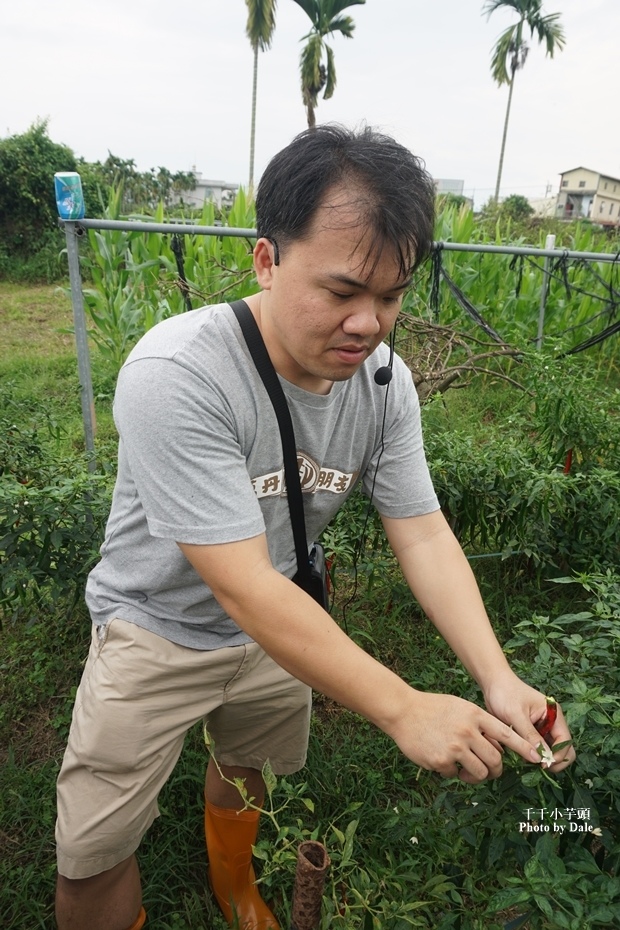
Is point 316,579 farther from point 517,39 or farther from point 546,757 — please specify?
point 517,39

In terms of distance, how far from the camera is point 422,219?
1.23 meters

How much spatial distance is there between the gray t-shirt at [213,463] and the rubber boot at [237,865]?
560mm

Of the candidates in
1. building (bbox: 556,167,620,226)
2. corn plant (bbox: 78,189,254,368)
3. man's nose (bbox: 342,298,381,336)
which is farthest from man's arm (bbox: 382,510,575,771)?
building (bbox: 556,167,620,226)

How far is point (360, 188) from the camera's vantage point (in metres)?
1.18

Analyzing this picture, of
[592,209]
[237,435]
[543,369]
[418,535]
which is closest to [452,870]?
[418,535]

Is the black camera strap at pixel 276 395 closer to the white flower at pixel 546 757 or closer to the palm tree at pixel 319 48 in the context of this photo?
the white flower at pixel 546 757

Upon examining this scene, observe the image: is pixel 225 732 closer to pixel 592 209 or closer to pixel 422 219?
pixel 422 219

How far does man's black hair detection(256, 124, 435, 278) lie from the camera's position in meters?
1.18

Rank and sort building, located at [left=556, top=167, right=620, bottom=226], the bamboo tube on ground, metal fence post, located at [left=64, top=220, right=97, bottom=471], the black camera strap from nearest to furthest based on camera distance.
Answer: the bamboo tube on ground
the black camera strap
metal fence post, located at [left=64, top=220, right=97, bottom=471]
building, located at [left=556, top=167, right=620, bottom=226]

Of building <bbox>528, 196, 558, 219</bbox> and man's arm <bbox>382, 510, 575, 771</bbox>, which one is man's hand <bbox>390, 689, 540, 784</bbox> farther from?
building <bbox>528, 196, 558, 219</bbox>

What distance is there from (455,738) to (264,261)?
35.1 inches

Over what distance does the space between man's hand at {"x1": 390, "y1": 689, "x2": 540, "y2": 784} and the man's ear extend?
2.56 feet

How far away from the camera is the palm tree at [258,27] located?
86.9 feet

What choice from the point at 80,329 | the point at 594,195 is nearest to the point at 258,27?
the point at 80,329
